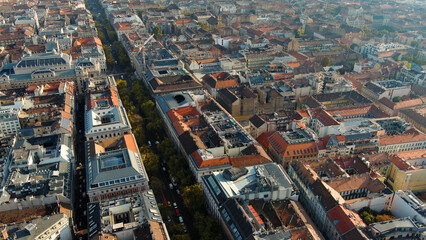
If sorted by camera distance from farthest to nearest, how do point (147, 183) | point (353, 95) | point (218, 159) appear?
point (353, 95) < point (218, 159) < point (147, 183)

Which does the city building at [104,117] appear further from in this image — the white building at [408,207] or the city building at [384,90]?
the city building at [384,90]

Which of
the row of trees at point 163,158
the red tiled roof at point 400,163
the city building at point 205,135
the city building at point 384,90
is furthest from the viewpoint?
the city building at point 384,90

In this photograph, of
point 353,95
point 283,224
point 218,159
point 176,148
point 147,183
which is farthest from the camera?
point 353,95

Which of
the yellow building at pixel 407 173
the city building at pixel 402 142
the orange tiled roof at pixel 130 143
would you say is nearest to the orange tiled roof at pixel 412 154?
the yellow building at pixel 407 173

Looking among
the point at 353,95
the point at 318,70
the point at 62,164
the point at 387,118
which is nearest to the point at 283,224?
the point at 62,164

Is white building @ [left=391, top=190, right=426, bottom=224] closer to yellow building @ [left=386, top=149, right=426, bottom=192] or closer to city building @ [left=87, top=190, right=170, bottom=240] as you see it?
yellow building @ [left=386, top=149, right=426, bottom=192]

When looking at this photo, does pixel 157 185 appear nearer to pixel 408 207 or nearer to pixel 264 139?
pixel 264 139

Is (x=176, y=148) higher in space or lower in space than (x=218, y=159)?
lower

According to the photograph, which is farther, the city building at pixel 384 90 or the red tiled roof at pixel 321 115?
the city building at pixel 384 90

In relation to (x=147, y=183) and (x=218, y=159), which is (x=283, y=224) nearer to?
(x=218, y=159)

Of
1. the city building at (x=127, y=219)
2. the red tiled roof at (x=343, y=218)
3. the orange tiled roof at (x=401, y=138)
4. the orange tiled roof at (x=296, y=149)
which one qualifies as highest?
the city building at (x=127, y=219)
